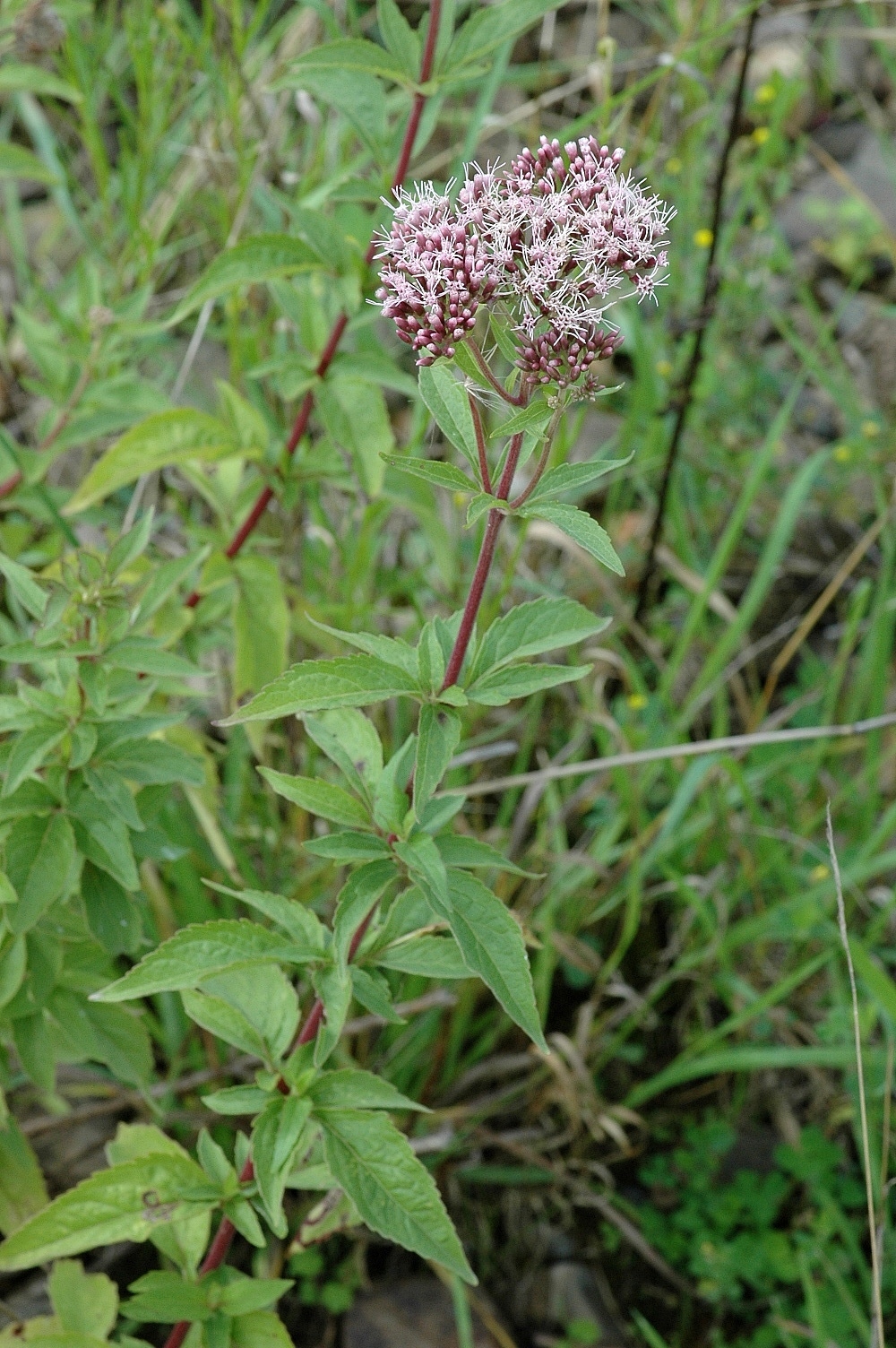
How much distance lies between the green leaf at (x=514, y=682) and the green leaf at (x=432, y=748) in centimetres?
5

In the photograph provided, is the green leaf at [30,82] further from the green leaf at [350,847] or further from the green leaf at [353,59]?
the green leaf at [350,847]

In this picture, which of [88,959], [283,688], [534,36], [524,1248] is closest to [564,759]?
[524,1248]

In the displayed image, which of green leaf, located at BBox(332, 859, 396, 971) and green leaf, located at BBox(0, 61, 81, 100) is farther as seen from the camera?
green leaf, located at BBox(0, 61, 81, 100)

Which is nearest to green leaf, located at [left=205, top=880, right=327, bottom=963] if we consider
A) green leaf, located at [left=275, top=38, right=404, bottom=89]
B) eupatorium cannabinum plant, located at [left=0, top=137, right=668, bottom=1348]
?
eupatorium cannabinum plant, located at [left=0, top=137, right=668, bottom=1348]

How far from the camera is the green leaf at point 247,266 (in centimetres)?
180

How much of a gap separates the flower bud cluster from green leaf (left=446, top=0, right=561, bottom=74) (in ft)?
2.29

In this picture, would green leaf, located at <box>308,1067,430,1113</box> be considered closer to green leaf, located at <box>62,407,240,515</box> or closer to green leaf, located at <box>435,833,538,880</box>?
green leaf, located at <box>435,833,538,880</box>

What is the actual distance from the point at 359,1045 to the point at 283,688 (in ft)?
4.52

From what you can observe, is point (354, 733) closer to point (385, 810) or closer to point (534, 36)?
point (385, 810)

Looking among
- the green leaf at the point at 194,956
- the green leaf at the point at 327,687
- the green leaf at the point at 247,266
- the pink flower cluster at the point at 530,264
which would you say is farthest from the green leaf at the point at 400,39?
the green leaf at the point at 194,956

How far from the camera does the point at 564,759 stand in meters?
2.72

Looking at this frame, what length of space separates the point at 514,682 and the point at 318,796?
26 centimetres

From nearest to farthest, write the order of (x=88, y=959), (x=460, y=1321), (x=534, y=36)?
(x=88, y=959) → (x=460, y=1321) → (x=534, y=36)

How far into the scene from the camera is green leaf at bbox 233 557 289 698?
80.2 inches
